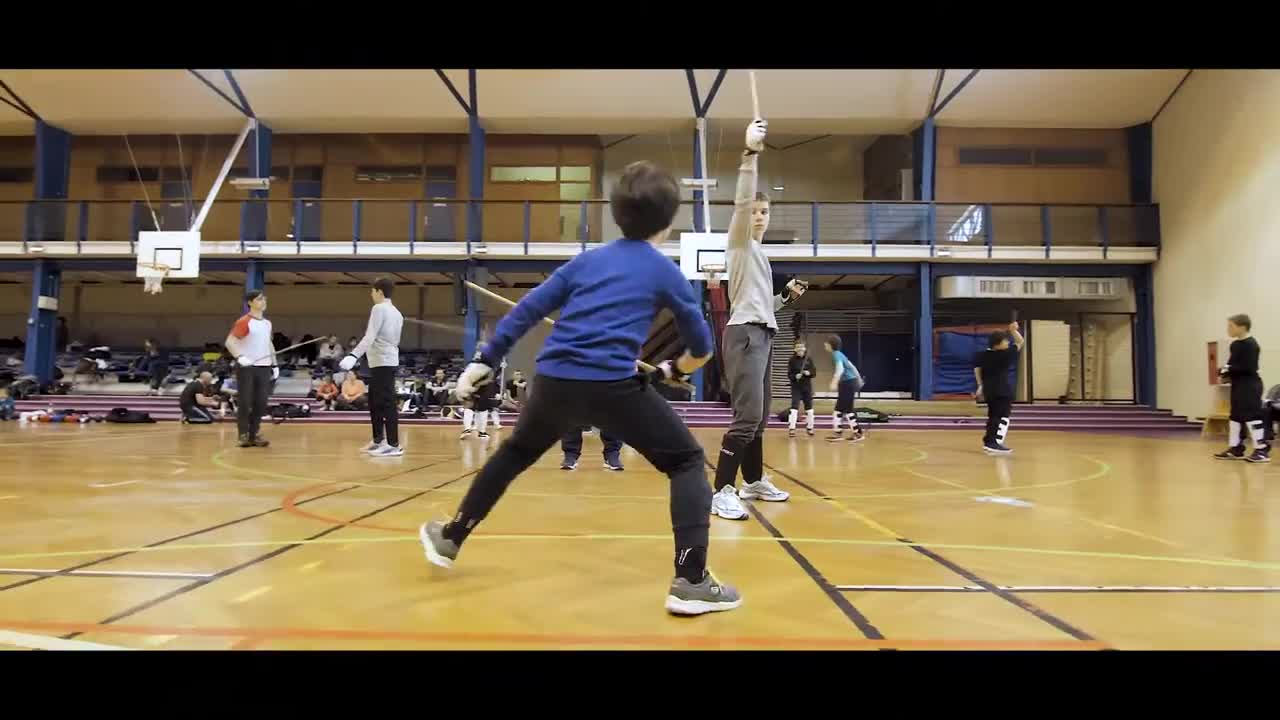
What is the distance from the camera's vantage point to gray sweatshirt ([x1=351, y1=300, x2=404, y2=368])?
22.8 ft

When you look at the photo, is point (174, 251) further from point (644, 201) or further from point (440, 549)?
point (644, 201)

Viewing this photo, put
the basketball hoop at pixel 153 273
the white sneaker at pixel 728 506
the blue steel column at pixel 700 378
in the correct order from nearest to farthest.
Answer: the white sneaker at pixel 728 506
the basketball hoop at pixel 153 273
the blue steel column at pixel 700 378

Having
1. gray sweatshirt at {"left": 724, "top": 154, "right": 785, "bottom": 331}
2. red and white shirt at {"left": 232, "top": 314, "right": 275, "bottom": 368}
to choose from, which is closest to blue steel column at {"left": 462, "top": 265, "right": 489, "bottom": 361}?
red and white shirt at {"left": 232, "top": 314, "right": 275, "bottom": 368}

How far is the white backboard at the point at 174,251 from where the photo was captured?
14.3m

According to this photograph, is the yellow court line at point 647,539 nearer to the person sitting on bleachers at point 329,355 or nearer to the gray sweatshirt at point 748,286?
the gray sweatshirt at point 748,286

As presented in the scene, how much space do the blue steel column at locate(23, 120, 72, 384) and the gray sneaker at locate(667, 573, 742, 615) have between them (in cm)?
2014

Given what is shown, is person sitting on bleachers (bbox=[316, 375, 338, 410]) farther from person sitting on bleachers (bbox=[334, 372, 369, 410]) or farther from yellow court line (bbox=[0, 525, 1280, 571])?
yellow court line (bbox=[0, 525, 1280, 571])

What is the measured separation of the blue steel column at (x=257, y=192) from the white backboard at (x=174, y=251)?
1901 mm

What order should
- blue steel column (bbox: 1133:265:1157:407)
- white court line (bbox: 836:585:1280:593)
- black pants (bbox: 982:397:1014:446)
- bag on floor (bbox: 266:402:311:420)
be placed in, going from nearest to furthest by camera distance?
white court line (bbox: 836:585:1280:593), black pants (bbox: 982:397:1014:446), bag on floor (bbox: 266:402:311:420), blue steel column (bbox: 1133:265:1157:407)

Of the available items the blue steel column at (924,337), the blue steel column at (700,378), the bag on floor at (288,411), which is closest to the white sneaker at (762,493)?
→ the blue steel column at (700,378)

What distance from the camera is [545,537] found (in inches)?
129

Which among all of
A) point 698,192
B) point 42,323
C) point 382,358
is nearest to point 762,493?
point 382,358
